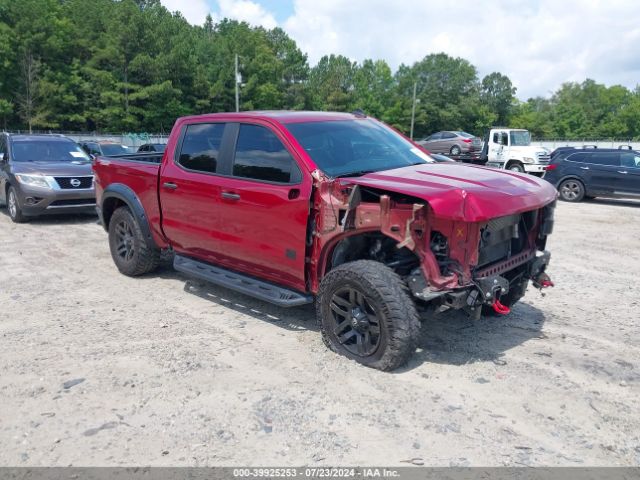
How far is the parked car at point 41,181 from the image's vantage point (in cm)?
984

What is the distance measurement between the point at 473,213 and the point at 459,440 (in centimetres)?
142

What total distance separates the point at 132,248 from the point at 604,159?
1319cm

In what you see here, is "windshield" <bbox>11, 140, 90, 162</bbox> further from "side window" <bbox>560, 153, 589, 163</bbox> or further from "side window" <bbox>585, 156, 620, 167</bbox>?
"side window" <bbox>585, 156, 620, 167</bbox>

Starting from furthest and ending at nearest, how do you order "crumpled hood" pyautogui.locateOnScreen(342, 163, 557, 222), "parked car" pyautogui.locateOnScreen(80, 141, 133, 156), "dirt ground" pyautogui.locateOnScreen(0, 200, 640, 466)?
1. "parked car" pyautogui.locateOnScreen(80, 141, 133, 156)
2. "crumpled hood" pyautogui.locateOnScreen(342, 163, 557, 222)
3. "dirt ground" pyautogui.locateOnScreen(0, 200, 640, 466)

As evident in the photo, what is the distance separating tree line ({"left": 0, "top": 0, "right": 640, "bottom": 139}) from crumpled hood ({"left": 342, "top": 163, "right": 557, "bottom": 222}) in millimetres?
49467

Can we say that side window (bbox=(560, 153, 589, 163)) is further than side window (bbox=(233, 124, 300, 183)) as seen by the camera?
Yes

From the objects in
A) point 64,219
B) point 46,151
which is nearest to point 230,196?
point 64,219

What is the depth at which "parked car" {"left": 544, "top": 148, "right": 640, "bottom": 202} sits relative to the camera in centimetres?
1411

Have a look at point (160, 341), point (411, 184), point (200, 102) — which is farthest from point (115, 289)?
point (200, 102)

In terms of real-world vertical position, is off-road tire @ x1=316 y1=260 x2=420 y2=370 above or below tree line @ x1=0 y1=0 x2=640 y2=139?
below

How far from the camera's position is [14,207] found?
33.7ft

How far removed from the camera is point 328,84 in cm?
7706

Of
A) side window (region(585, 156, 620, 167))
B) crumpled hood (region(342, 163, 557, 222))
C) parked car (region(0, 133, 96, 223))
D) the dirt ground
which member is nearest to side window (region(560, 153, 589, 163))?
side window (region(585, 156, 620, 167))

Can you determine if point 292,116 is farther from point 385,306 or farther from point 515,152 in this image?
point 515,152
